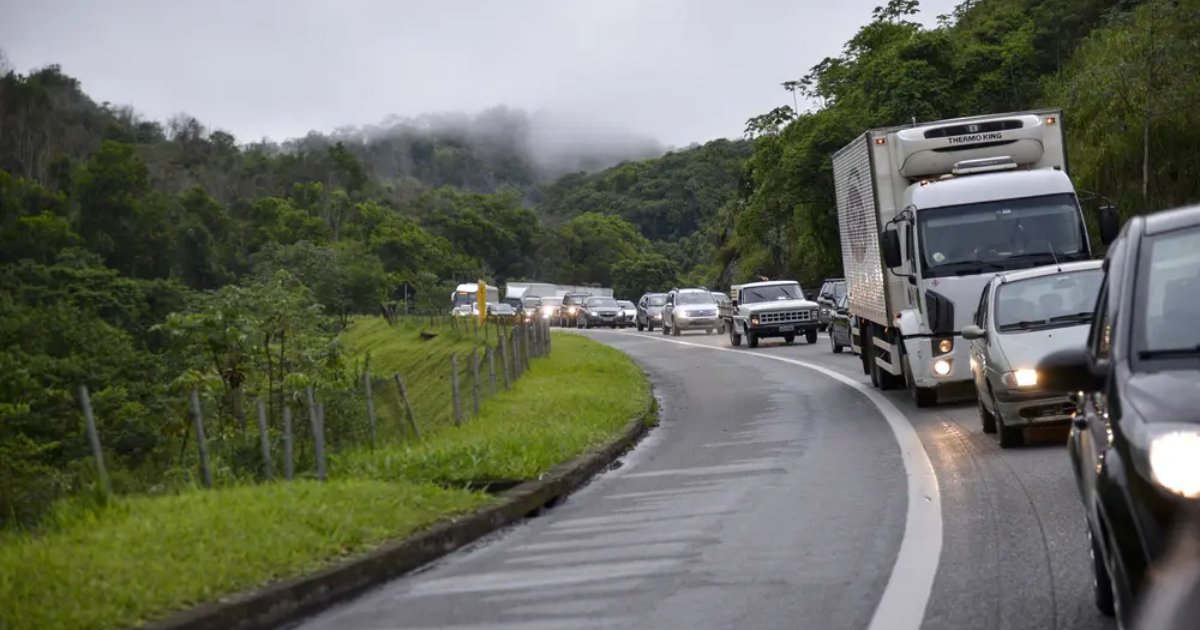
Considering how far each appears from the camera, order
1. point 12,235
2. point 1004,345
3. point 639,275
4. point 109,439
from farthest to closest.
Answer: point 639,275 → point 12,235 → point 109,439 → point 1004,345

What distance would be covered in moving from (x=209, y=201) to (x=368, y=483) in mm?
83537

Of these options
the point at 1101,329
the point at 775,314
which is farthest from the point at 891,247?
the point at 775,314

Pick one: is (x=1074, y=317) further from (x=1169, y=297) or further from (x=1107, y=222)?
(x=1169, y=297)

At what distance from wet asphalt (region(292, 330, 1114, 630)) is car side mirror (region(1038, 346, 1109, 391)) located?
1.67m

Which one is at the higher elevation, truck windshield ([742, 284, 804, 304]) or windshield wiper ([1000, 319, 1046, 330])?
truck windshield ([742, 284, 804, 304])

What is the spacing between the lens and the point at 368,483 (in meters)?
11.4

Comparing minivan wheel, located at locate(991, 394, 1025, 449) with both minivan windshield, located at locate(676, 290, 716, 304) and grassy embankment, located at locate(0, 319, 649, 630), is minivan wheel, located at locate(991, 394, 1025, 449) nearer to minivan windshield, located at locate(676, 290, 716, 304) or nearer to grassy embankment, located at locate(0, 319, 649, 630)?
A: grassy embankment, located at locate(0, 319, 649, 630)

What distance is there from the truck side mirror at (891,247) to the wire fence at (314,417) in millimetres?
5257

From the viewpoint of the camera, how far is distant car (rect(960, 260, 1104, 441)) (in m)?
13.7

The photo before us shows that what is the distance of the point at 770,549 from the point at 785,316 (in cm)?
3265

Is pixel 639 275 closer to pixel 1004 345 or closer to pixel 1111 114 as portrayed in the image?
pixel 1111 114

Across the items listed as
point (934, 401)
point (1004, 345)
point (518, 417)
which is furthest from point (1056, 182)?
point (518, 417)

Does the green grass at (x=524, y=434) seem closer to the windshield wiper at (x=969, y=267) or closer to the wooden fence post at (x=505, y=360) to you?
the wooden fence post at (x=505, y=360)

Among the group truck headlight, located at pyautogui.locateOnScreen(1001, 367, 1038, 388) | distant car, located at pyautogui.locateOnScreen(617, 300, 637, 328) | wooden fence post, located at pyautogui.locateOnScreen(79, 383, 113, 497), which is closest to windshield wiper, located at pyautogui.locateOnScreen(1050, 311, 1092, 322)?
truck headlight, located at pyautogui.locateOnScreen(1001, 367, 1038, 388)
